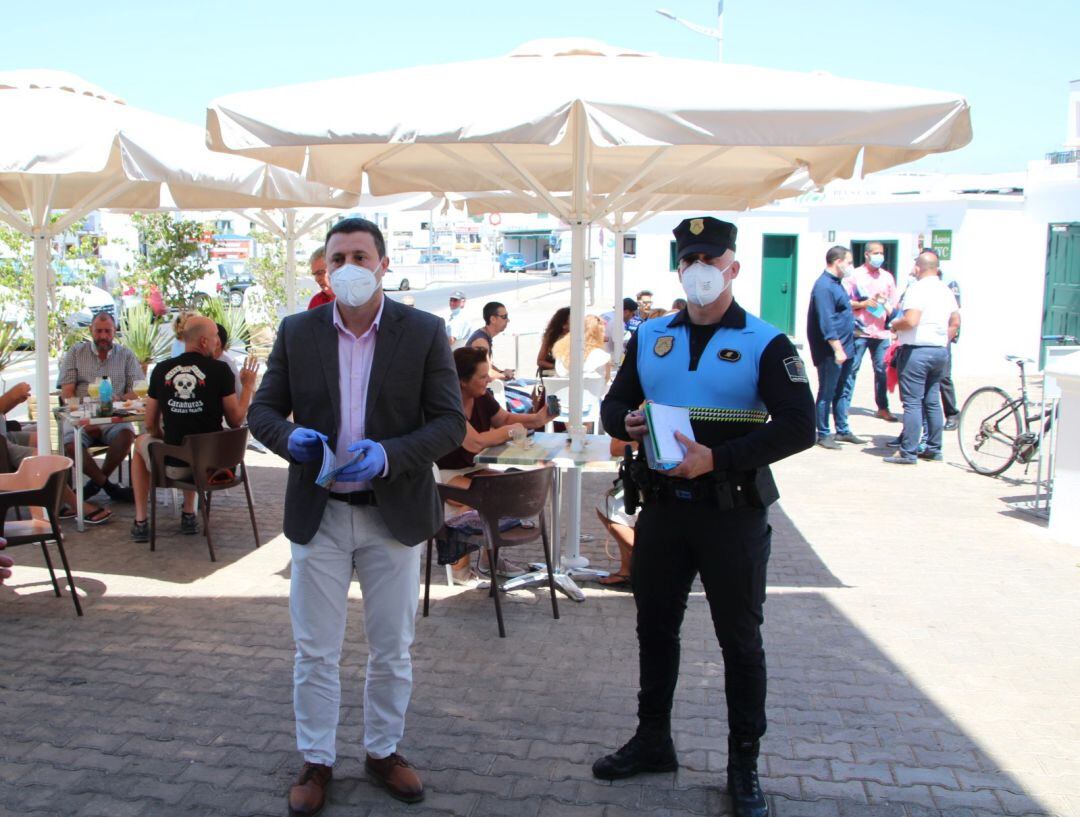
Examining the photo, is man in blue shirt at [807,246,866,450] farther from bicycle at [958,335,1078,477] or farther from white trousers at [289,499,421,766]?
white trousers at [289,499,421,766]

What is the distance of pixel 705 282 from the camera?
3.36 meters

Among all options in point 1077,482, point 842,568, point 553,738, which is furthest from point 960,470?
point 553,738

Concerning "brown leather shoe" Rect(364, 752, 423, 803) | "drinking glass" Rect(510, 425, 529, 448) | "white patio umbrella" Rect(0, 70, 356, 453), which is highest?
"white patio umbrella" Rect(0, 70, 356, 453)

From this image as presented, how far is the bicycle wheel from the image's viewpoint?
920 centimetres

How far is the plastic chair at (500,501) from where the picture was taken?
5184 mm

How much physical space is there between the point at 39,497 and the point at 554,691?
283 centimetres

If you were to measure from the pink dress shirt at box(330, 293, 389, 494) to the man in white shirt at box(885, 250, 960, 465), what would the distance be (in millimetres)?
7489

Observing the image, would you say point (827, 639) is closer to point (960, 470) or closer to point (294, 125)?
point (294, 125)

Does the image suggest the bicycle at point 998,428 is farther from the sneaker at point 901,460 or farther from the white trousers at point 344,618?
the white trousers at point 344,618

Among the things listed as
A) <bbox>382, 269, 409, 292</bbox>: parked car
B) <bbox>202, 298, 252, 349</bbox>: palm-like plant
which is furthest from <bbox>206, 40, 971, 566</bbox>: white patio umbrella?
<bbox>382, 269, 409, 292</bbox>: parked car

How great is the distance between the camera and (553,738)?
4027mm

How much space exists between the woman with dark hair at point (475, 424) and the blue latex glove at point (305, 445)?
2181 mm

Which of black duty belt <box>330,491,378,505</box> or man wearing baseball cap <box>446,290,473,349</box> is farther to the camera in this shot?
man wearing baseball cap <box>446,290,473,349</box>

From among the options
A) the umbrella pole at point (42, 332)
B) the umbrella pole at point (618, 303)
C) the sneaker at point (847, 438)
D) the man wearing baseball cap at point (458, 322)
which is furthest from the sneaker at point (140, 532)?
the man wearing baseball cap at point (458, 322)
